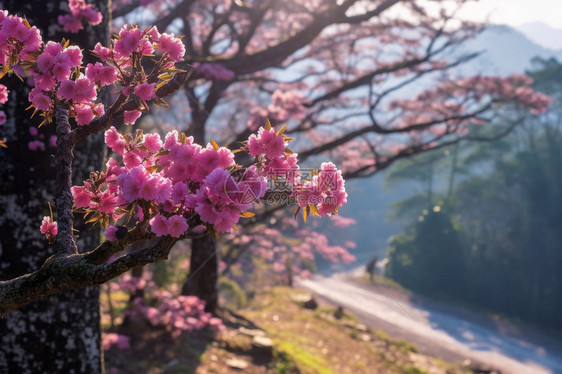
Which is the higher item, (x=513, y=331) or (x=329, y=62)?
(x=329, y=62)

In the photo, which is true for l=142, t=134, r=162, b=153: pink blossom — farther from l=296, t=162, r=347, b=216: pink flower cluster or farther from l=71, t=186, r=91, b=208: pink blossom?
l=296, t=162, r=347, b=216: pink flower cluster

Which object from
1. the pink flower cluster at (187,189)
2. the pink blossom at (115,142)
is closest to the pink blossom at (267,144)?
the pink flower cluster at (187,189)

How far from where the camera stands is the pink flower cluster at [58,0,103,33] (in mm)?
3178

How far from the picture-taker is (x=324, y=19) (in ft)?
17.1

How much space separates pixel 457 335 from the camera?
563 inches

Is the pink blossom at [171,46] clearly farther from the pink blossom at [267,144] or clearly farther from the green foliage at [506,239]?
the green foliage at [506,239]

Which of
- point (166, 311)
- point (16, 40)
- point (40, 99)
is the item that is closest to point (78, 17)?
point (16, 40)

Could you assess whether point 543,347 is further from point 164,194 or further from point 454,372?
point 164,194

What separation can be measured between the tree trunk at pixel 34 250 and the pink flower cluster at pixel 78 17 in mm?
93

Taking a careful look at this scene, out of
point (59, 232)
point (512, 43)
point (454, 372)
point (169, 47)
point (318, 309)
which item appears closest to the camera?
point (59, 232)

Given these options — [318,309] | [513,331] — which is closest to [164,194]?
[318,309]

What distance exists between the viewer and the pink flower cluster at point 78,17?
318 centimetres

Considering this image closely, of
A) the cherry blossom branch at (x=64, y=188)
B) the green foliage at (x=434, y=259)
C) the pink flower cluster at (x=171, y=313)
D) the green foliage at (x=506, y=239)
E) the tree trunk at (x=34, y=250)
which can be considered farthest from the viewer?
the green foliage at (x=434, y=259)

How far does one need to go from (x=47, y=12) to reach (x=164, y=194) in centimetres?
267
